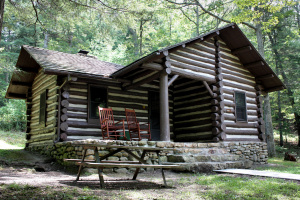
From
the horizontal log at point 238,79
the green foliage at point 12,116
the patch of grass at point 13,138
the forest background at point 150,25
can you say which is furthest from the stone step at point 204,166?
the green foliage at point 12,116

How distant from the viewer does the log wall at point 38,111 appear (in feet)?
33.2

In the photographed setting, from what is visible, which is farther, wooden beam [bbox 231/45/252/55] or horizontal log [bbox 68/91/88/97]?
wooden beam [bbox 231/45/252/55]

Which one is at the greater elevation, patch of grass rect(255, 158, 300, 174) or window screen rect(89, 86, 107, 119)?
window screen rect(89, 86, 107, 119)

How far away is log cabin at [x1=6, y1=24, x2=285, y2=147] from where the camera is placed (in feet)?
31.3

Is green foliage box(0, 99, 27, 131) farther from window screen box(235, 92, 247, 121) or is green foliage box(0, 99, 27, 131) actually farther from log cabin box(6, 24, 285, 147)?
window screen box(235, 92, 247, 121)

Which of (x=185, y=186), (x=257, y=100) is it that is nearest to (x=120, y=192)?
(x=185, y=186)

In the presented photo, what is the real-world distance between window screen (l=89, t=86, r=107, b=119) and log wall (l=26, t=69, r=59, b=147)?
4.30 ft

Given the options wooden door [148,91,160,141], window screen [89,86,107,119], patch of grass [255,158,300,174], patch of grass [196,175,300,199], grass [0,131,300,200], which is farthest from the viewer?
wooden door [148,91,160,141]

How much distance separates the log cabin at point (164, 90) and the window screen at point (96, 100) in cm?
4

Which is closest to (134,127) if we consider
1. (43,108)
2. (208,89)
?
(208,89)

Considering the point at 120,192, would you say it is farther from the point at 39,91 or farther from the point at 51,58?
the point at 39,91

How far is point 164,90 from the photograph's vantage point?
30.1 ft

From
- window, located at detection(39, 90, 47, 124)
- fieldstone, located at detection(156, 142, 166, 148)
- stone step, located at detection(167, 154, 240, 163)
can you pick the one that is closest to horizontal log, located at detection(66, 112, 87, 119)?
window, located at detection(39, 90, 47, 124)

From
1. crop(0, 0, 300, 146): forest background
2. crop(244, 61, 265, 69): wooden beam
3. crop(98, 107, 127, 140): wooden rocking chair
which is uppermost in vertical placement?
crop(0, 0, 300, 146): forest background
